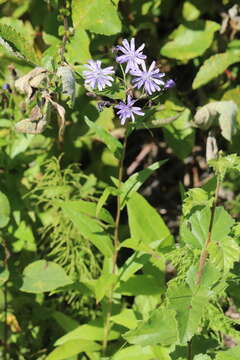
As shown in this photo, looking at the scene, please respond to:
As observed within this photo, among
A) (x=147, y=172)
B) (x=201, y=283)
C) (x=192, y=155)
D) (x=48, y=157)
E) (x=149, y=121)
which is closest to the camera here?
(x=201, y=283)

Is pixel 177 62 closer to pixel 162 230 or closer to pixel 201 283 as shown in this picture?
pixel 162 230

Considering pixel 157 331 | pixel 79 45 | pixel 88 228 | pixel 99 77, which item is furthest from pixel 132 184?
pixel 79 45

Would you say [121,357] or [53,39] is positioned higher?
[53,39]

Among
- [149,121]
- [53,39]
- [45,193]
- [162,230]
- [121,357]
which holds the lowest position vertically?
[121,357]

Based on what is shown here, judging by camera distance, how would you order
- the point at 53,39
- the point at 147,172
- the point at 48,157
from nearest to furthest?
the point at 147,172, the point at 53,39, the point at 48,157

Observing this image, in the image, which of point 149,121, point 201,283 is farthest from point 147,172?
point 201,283

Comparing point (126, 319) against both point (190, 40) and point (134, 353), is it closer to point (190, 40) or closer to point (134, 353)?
point (134, 353)
